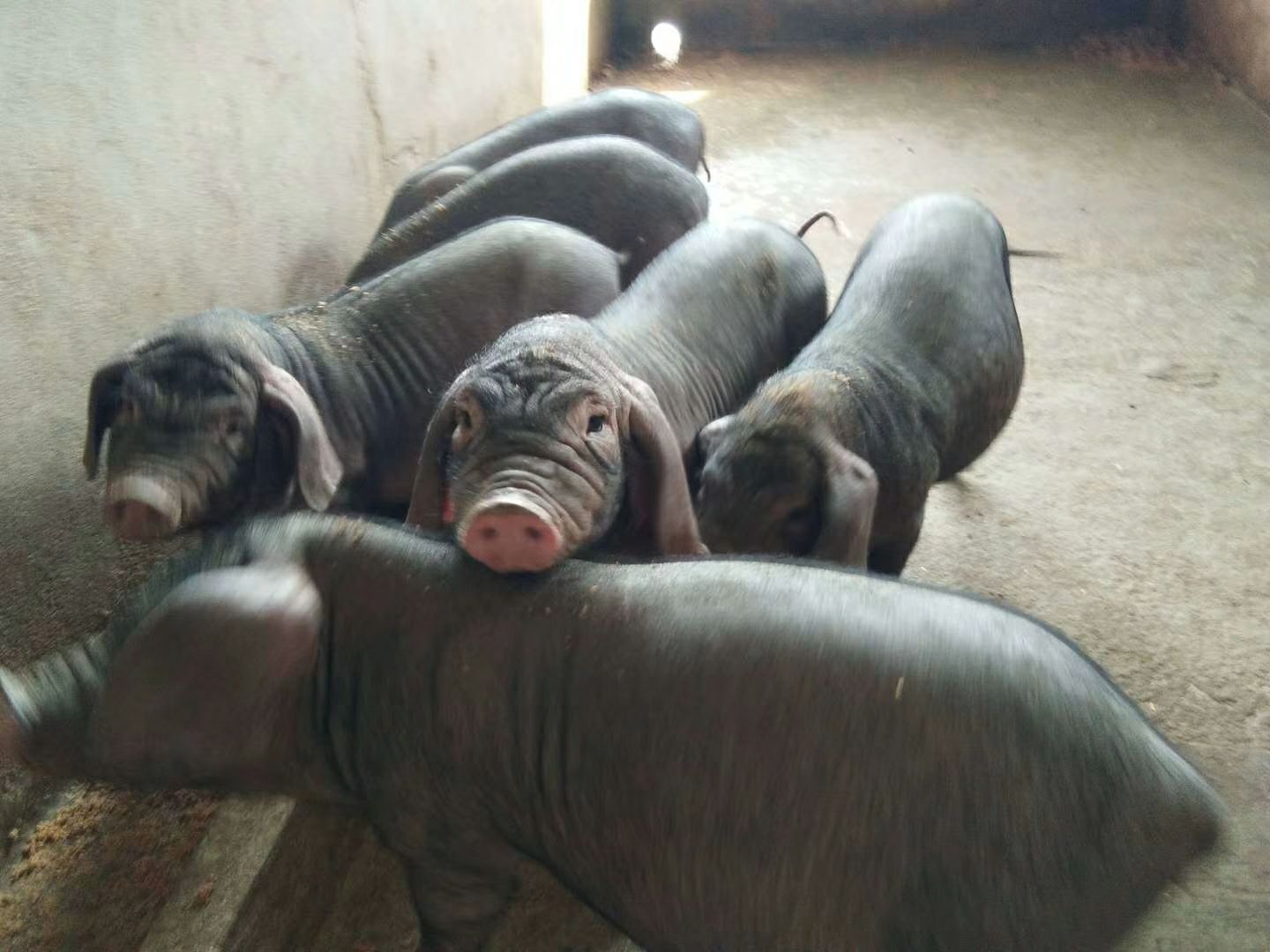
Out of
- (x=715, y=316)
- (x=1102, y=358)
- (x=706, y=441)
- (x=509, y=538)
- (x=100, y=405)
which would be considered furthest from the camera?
(x=1102, y=358)

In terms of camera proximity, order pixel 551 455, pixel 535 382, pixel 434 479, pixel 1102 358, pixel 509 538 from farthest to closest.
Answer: pixel 1102 358 < pixel 434 479 < pixel 535 382 < pixel 551 455 < pixel 509 538

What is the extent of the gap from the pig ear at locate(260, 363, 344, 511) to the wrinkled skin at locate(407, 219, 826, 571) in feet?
1.04

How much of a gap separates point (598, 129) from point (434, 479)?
9.07 feet

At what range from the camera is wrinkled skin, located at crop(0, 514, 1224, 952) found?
1.65 m

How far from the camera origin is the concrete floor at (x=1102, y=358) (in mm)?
2822

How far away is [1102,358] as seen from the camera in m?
4.74

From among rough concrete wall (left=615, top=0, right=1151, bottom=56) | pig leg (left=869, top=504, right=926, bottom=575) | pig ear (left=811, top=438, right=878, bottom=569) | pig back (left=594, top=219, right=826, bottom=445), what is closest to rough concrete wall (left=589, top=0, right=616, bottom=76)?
rough concrete wall (left=615, top=0, right=1151, bottom=56)

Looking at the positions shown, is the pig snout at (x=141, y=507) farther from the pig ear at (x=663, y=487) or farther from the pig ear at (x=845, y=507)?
the pig ear at (x=845, y=507)

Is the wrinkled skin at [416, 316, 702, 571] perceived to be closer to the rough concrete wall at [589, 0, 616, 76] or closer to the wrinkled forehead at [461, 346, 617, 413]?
the wrinkled forehead at [461, 346, 617, 413]

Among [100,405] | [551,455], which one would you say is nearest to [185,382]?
[100,405]

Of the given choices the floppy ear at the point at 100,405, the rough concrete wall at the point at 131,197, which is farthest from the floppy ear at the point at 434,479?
the rough concrete wall at the point at 131,197

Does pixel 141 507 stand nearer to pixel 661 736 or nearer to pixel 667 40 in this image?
pixel 661 736

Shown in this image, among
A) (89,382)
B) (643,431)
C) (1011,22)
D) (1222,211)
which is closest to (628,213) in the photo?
(643,431)

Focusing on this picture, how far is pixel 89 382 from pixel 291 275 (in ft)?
4.15
